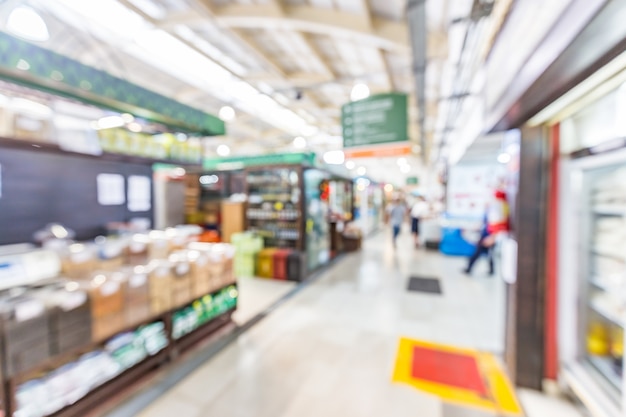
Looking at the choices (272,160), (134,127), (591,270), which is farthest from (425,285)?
(134,127)

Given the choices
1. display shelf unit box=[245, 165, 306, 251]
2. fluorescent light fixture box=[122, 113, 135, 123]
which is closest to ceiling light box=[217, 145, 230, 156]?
display shelf unit box=[245, 165, 306, 251]

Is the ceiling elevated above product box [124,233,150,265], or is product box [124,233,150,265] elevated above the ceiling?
the ceiling

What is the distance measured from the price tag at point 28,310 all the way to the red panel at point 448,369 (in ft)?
9.82

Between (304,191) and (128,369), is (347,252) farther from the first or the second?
(128,369)

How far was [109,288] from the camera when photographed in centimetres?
210

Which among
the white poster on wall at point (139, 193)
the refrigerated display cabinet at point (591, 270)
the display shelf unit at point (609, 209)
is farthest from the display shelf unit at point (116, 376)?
the display shelf unit at point (609, 209)

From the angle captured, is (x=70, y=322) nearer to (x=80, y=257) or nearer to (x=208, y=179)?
(x=80, y=257)

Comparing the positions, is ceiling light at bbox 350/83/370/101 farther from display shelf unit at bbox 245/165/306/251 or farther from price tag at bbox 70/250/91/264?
price tag at bbox 70/250/91/264

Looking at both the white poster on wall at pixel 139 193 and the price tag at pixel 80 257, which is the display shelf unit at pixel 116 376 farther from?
the white poster on wall at pixel 139 193

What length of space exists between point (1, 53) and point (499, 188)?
4010 millimetres

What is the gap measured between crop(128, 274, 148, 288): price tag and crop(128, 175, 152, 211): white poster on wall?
39.8 inches

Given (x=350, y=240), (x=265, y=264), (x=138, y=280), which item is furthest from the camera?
(x=350, y=240)

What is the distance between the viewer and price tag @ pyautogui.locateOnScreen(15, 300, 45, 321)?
1637mm

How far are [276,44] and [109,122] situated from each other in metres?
3.80
